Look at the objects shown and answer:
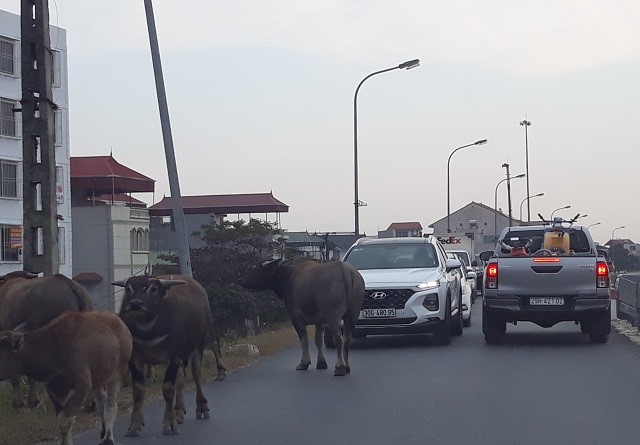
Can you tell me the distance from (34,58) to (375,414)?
25.5ft

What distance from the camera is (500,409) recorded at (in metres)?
12.1

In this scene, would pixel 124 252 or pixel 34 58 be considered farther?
pixel 124 252

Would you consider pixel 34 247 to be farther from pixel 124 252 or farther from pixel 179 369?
pixel 124 252

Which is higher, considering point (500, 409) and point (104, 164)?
point (104, 164)

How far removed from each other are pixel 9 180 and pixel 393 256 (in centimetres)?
3766

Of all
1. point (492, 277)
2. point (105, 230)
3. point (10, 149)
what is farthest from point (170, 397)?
point (105, 230)

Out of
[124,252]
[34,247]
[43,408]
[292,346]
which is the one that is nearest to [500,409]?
[43,408]

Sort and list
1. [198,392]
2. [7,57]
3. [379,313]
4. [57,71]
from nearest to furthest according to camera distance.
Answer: [198,392]
[379,313]
[7,57]
[57,71]

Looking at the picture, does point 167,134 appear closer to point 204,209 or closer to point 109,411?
point 109,411

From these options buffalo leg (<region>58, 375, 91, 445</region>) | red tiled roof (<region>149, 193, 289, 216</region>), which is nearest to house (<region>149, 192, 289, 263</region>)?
red tiled roof (<region>149, 193, 289, 216</region>)

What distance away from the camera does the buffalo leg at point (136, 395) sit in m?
11.0

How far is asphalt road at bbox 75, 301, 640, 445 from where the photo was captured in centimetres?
1066

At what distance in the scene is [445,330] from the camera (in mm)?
20438

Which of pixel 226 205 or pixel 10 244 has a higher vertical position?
pixel 226 205
